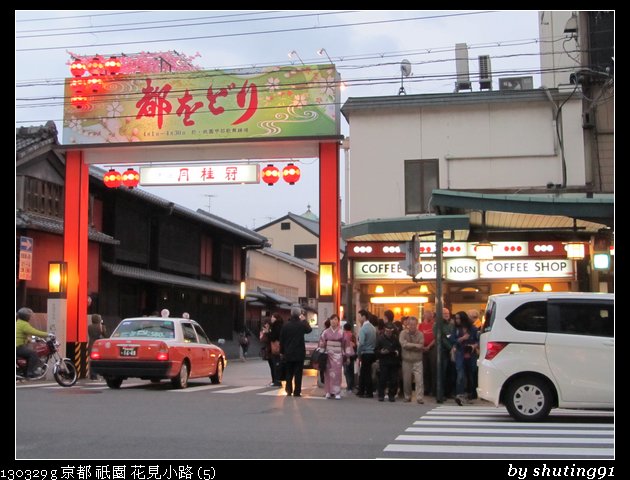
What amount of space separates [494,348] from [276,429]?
390 cm

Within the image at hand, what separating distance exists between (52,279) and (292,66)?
926 cm

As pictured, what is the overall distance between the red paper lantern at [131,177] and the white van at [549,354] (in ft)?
44.3

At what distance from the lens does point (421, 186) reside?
24.0 meters

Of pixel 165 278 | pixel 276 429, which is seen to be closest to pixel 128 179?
pixel 165 278

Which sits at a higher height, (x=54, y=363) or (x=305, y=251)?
(x=305, y=251)

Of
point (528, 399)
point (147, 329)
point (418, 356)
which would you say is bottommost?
point (528, 399)

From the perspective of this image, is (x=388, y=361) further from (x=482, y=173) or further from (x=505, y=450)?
(x=482, y=173)

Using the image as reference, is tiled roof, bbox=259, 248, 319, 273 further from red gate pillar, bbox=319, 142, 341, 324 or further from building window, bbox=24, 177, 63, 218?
red gate pillar, bbox=319, 142, 341, 324

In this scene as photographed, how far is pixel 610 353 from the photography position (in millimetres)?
12555

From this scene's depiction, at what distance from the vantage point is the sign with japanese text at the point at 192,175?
22.9 m

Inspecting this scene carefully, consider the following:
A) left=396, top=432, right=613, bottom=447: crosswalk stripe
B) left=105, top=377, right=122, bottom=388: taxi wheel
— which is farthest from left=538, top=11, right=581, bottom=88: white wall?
left=396, top=432, right=613, bottom=447: crosswalk stripe

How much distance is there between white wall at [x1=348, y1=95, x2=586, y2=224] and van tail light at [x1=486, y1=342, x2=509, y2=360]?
1099 cm

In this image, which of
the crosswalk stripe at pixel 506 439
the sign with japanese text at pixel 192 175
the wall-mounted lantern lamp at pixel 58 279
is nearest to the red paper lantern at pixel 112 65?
the sign with japanese text at pixel 192 175
